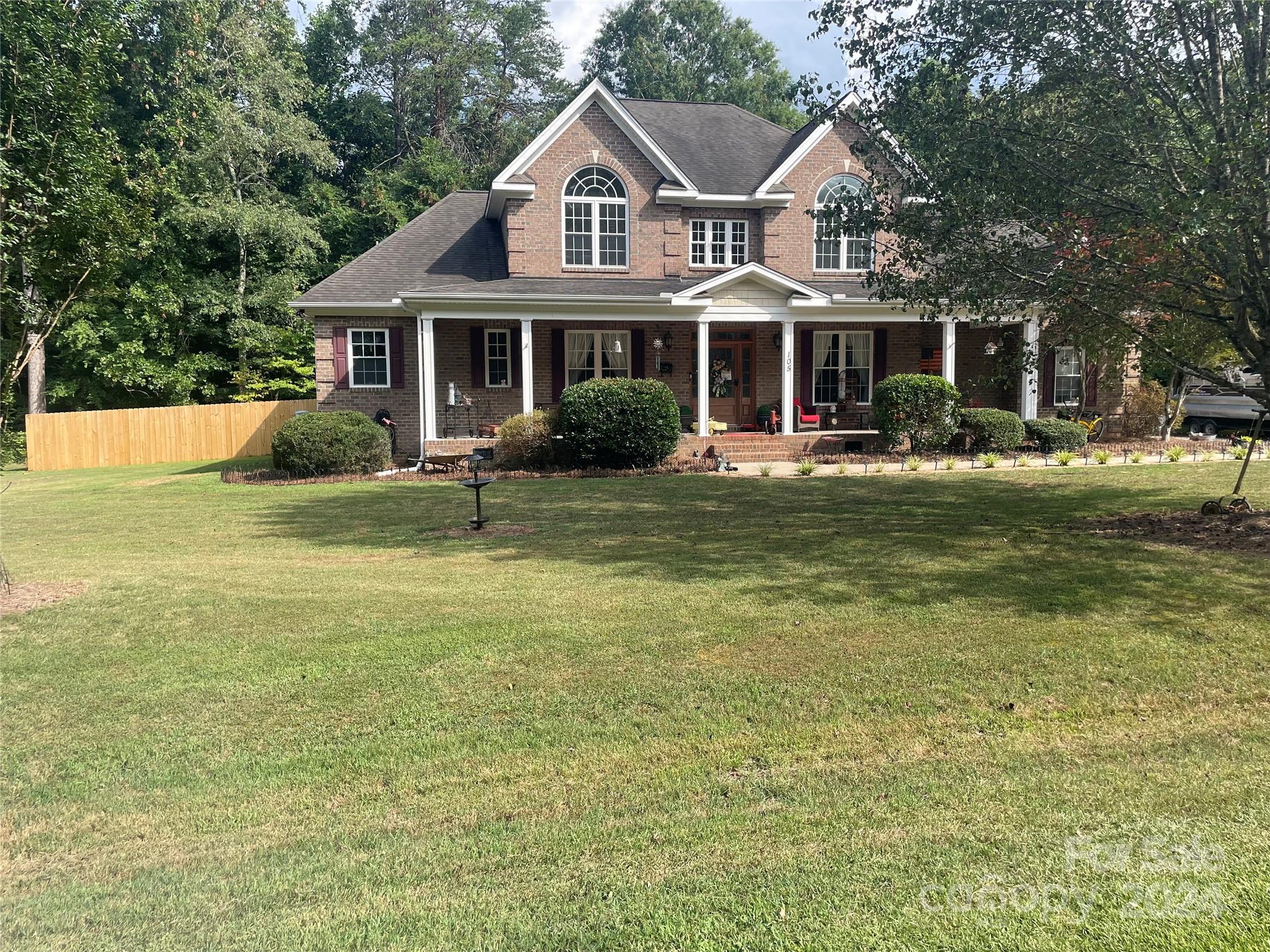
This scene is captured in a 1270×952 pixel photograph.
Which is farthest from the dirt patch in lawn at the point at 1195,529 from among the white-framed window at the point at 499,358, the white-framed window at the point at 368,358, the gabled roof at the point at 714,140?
the white-framed window at the point at 368,358

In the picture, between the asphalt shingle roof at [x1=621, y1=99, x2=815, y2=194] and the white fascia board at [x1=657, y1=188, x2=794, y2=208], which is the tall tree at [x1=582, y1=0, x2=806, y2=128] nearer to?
the asphalt shingle roof at [x1=621, y1=99, x2=815, y2=194]

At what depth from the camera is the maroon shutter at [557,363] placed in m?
21.6

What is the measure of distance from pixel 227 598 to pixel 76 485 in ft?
44.4

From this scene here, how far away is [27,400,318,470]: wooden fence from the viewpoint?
909 inches

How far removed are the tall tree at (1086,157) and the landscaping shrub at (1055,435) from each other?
8.96 meters

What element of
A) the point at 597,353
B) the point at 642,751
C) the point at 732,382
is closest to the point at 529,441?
the point at 597,353

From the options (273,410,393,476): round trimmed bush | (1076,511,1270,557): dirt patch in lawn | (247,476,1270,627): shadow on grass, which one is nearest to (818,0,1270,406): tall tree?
(1076,511,1270,557): dirt patch in lawn

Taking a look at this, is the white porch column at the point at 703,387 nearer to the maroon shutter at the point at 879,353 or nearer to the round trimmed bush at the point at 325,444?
the maroon shutter at the point at 879,353

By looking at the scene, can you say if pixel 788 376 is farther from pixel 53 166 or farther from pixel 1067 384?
pixel 53 166

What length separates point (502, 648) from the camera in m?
5.90

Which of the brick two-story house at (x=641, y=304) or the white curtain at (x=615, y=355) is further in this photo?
the white curtain at (x=615, y=355)

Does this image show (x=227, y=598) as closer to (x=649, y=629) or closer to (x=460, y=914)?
(x=649, y=629)

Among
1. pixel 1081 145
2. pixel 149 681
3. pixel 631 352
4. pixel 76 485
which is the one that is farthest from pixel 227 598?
pixel 631 352

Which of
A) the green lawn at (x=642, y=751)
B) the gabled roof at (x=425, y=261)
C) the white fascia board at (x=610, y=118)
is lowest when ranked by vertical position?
the green lawn at (x=642, y=751)
